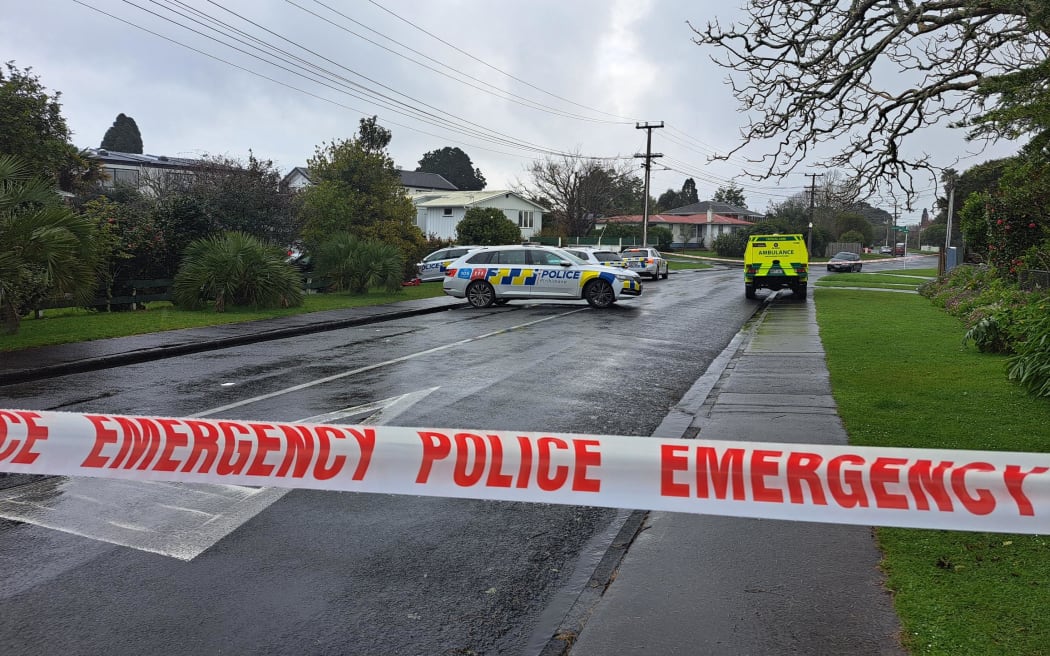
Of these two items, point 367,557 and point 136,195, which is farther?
point 136,195

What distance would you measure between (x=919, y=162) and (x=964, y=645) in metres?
10.7

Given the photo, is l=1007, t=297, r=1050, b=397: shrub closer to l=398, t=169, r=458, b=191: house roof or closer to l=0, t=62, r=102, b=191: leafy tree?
l=0, t=62, r=102, b=191: leafy tree

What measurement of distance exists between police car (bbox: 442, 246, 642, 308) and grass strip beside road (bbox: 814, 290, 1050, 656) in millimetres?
7066

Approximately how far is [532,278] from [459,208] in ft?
141

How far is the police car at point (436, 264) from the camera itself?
105 ft

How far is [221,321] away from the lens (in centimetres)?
1691

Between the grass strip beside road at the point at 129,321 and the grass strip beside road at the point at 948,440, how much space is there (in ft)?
38.7

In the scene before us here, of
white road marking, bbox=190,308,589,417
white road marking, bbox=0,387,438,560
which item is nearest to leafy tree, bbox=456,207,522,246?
white road marking, bbox=190,308,589,417

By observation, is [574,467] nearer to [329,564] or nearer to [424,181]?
[329,564]

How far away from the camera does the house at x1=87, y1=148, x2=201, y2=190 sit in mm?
45281

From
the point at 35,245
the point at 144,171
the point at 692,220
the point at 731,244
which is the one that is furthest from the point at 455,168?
the point at 35,245

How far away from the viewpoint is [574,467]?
336 centimetres

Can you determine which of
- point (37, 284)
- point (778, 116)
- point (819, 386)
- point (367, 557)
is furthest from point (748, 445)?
point (37, 284)

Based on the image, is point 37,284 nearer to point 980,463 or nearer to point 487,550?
point 487,550
